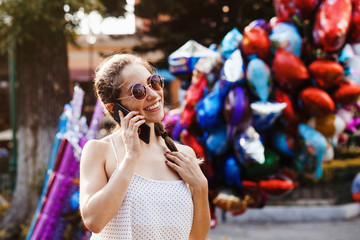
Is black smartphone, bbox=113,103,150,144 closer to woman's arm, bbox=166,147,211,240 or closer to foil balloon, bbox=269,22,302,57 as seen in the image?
woman's arm, bbox=166,147,211,240

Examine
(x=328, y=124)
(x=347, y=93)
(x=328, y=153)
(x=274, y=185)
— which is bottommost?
(x=274, y=185)

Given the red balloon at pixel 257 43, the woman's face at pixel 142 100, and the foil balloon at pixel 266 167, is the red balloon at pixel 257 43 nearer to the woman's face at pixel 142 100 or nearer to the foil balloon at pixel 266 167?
the foil balloon at pixel 266 167

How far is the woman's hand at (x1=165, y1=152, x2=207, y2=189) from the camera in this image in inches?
65.8

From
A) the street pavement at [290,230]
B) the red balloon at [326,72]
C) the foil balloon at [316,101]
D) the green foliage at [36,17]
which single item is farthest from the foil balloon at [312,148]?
the green foliage at [36,17]

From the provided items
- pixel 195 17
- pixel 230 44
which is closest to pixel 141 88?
pixel 230 44

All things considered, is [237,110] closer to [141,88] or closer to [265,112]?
[265,112]

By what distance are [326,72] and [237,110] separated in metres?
0.68

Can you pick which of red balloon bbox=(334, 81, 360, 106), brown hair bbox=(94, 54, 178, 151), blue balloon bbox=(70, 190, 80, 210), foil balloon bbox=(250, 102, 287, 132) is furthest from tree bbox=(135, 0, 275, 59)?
brown hair bbox=(94, 54, 178, 151)

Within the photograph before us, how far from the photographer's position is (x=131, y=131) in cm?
155

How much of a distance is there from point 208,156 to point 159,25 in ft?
18.1

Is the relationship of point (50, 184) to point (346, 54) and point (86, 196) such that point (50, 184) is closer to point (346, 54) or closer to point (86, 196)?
point (86, 196)

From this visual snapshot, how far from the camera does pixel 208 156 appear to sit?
3.52 meters

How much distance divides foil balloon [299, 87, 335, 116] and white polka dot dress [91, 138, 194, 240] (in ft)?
6.06

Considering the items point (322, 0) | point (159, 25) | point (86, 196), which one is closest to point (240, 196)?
point (322, 0)
